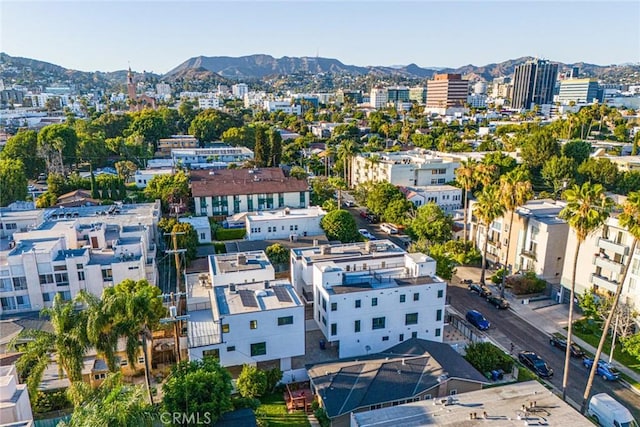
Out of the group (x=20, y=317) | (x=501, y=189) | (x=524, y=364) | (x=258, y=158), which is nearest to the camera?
(x=524, y=364)

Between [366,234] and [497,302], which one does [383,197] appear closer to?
[366,234]

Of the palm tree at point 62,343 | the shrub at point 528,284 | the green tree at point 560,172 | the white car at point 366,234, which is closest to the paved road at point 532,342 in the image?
the shrub at point 528,284

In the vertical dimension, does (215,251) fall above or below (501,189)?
below

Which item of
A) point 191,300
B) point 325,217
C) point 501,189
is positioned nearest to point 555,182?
point 501,189

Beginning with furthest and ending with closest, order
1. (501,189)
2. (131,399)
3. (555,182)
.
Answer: (555,182) → (501,189) → (131,399)

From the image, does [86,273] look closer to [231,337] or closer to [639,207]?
[231,337]

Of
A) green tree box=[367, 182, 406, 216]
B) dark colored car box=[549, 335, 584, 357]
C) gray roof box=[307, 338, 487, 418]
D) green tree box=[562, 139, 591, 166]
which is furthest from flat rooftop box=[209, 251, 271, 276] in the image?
green tree box=[562, 139, 591, 166]

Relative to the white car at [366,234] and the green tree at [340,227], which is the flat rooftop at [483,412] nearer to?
the green tree at [340,227]

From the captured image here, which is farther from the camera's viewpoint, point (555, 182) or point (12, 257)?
point (555, 182)
